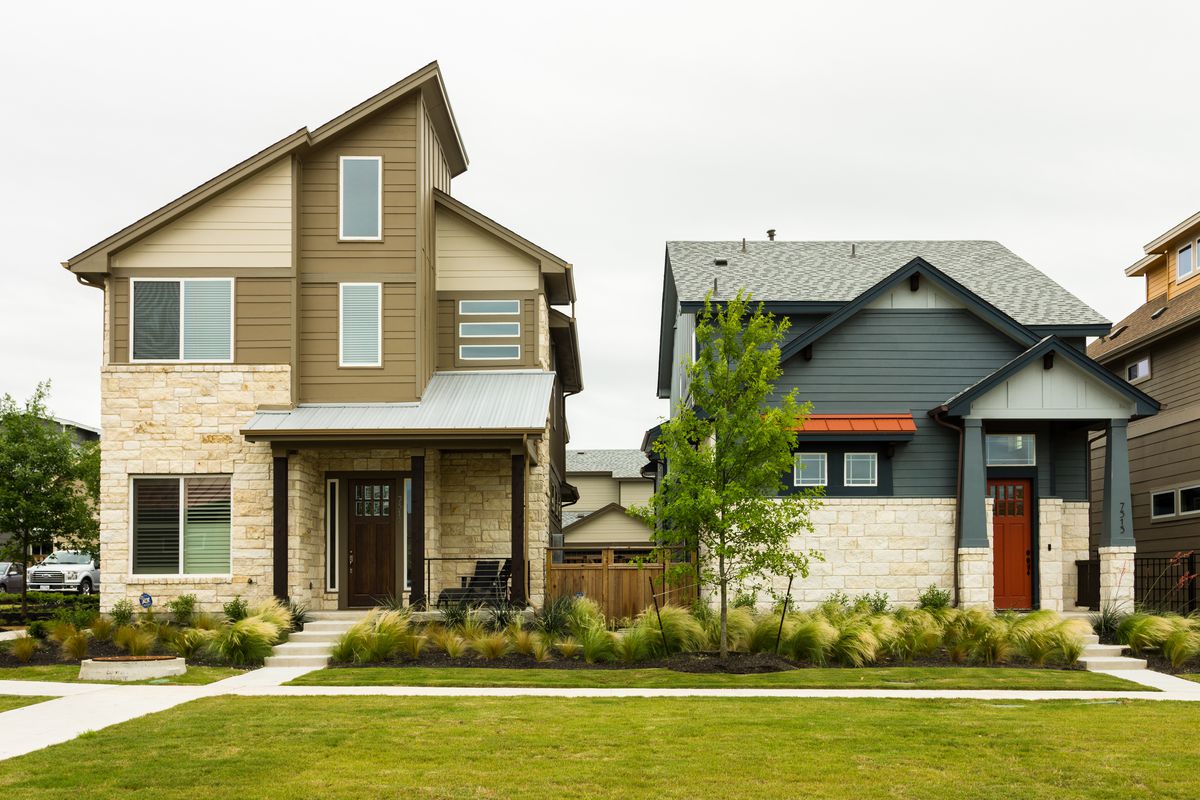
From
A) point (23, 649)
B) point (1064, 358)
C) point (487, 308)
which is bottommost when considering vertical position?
point (23, 649)

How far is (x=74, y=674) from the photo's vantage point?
16203 millimetres

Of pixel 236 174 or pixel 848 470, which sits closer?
pixel 236 174

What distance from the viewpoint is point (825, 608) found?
68.5 ft

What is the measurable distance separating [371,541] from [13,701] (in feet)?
30.1

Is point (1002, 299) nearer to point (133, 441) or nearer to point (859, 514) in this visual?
point (859, 514)

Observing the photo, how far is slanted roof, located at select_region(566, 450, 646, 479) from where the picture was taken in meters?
60.6

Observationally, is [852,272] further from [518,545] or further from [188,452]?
[188,452]

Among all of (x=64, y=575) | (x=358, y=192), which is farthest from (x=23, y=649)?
(x=64, y=575)

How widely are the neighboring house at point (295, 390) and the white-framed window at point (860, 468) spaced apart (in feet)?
18.6

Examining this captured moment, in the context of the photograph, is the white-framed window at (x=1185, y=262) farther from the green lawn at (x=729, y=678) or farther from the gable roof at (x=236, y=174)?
the gable roof at (x=236, y=174)

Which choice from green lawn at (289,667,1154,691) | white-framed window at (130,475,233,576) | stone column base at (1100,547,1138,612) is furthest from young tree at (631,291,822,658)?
white-framed window at (130,475,233,576)

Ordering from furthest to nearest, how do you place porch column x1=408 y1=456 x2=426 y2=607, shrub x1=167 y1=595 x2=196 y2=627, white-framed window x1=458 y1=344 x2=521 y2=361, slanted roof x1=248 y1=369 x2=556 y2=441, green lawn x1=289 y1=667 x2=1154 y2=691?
white-framed window x1=458 y1=344 x2=521 y2=361 < porch column x1=408 y1=456 x2=426 y2=607 < shrub x1=167 y1=595 x2=196 y2=627 < slanted roof x1=248 y1=369 x2=556 y2=441 < green lawn x1=289 y1=667 x2=1154 y2=691

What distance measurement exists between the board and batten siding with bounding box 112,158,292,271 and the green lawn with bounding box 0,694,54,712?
31.3ft

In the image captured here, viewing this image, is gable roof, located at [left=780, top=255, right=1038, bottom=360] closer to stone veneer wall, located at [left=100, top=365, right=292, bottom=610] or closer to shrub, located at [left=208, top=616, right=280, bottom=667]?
stone veneer wall, located at [left=100, top=365, right=292, bottom=610]
